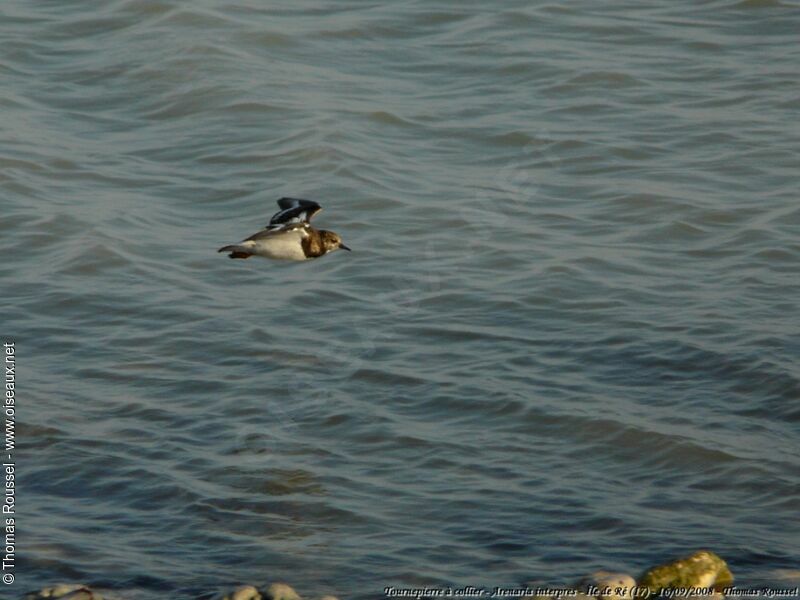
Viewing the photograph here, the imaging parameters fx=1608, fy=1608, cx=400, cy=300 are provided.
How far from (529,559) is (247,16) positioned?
11.9 metres

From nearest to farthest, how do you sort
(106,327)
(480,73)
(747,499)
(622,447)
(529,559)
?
(529,559) < (747,499) < (622,447) < (106,327) < (480,73)

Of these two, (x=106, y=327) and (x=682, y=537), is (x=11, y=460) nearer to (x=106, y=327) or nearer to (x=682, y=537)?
(x=106, y=327)

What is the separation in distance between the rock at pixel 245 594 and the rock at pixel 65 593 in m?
0.75

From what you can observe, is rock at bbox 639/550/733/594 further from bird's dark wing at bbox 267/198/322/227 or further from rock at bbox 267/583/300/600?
bird's dark wing at bbox 267/198/322/227

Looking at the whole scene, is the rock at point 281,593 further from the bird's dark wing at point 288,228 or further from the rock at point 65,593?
→ the bird's dark wing at point 288,228

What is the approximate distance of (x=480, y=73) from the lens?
18484 millimetres

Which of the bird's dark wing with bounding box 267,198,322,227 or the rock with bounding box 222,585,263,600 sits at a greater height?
the bird's dark wing with bounding box 267,198,322,227

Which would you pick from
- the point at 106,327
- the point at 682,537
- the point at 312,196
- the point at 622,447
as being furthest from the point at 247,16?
the point at 682,537

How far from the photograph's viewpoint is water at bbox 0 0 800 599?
33.0 feet

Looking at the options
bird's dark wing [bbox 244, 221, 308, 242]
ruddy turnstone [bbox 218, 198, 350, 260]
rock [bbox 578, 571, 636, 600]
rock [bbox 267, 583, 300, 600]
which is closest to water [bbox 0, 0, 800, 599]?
rock [bbox 578, 571, 636, 600]

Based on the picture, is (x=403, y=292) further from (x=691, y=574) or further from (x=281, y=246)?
(x=691, y=574)

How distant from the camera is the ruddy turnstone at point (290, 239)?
37.1ft

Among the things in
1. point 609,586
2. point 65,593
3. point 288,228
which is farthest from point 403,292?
point 65,593

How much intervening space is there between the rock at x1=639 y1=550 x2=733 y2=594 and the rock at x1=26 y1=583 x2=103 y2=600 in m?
3.03
